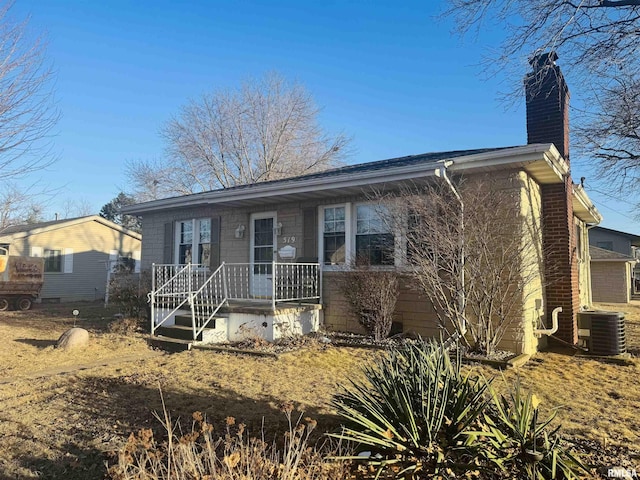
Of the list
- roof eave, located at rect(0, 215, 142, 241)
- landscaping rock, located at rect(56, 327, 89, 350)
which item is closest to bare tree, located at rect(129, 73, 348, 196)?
roof eave, located at rect(0, 215, 142, 241)

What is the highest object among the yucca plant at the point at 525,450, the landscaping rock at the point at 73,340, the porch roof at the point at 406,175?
the porch roof at the point at 406,175

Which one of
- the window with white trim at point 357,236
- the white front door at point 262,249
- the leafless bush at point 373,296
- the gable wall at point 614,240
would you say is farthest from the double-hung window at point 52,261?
→ the gable wall at point 614,240

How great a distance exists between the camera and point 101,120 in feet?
43.1

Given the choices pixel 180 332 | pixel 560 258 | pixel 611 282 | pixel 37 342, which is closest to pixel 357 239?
pixel 560 258

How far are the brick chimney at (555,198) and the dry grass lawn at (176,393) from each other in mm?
1133

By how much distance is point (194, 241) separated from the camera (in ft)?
38.2

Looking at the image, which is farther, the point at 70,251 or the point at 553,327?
the point at 70,251

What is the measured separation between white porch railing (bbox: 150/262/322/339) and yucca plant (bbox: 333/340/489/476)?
184 inches

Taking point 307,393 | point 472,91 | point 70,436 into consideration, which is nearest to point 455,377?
point 307,393

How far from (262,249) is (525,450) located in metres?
8.28

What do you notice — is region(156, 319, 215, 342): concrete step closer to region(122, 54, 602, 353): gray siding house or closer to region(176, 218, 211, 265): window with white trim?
region(122, 54, 602, 353): gray siding house

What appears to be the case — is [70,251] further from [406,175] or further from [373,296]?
[406,175]

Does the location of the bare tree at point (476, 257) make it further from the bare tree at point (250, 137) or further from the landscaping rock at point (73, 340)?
the bare tree at point (250, 137)

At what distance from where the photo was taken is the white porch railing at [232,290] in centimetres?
816
